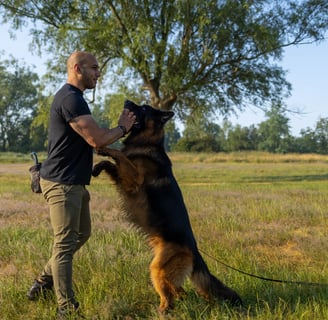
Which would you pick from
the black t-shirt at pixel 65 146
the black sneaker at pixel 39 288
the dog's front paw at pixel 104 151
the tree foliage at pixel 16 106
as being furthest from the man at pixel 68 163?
the tree foliage at pixel 16 106

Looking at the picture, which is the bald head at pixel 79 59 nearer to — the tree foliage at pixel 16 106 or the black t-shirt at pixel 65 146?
the black t-shirt at pixel 65 146

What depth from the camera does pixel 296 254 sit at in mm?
6445

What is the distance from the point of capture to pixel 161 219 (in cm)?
410

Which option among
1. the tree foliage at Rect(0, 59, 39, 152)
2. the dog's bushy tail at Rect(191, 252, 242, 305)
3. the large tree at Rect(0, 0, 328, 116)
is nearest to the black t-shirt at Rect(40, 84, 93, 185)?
the dog's bushy tail at Rect(191, 252, 242, 305)

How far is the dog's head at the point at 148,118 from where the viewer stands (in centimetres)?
477

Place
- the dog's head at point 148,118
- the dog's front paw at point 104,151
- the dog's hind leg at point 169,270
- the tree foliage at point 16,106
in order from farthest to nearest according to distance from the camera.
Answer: the tree foliage at point 16,106
the dog's head at point 148,118
the dog's front paw at point 104,151
the dog's hind leg at point 169,270

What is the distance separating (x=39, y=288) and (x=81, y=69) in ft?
7.51

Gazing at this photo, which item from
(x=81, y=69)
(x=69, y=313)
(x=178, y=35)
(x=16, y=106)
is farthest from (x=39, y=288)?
(x=16, y=106)

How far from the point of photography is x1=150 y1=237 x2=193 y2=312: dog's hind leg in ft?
13.0

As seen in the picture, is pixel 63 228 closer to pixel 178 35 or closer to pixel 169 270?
pixel 169 270

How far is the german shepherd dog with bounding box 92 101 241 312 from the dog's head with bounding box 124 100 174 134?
196 millimetres

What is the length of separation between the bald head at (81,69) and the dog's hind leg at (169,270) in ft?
5.69

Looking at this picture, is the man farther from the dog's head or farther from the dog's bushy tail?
the dog's bushy tail

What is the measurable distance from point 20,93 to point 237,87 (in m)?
52.1
